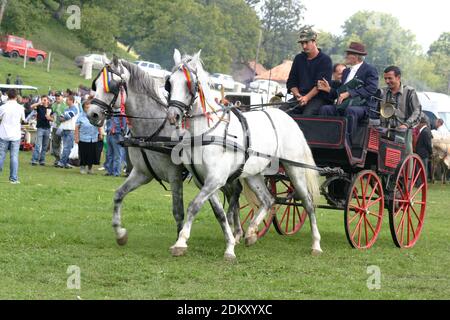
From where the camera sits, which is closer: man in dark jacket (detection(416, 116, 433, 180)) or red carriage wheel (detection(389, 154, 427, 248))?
red carriage wheel (detection(389, 154, 427, 248))

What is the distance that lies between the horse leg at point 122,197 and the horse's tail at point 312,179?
6.37 feet

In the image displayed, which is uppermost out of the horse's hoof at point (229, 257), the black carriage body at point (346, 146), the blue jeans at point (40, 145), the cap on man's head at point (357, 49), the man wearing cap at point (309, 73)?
the cap on man's head at point (357, 49)

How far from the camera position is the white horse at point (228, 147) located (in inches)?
364

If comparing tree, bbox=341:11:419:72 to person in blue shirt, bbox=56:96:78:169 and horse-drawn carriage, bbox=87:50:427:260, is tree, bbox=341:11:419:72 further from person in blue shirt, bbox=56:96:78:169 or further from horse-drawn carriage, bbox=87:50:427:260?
horse-drawn carriage, bbox=87:50:427:260

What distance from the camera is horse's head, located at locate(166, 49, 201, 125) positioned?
9047 millimetres

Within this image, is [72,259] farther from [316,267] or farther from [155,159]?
[316,267]

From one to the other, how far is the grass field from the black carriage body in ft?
3.45

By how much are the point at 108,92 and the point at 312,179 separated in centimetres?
271

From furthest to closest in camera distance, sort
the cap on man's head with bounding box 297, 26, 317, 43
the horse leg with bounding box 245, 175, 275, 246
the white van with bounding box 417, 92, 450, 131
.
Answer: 1. the white van with bounding box 417, 92, 450, 131
2. the cap on man's head with bounding box 297, 26, 317, 43
3. the horse leg with bounding box 245, 175, 275, 246

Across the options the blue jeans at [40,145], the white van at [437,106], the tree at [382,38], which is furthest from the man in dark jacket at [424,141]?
the tree at [382,38]

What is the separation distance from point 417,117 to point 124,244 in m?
4.18

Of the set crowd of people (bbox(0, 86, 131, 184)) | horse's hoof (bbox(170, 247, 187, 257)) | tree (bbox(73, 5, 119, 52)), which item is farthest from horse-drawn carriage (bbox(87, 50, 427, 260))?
tree (bbox(73, 5, 119, 52))

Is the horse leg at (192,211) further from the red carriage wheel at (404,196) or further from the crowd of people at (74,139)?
the crowd of people at (74,139)
